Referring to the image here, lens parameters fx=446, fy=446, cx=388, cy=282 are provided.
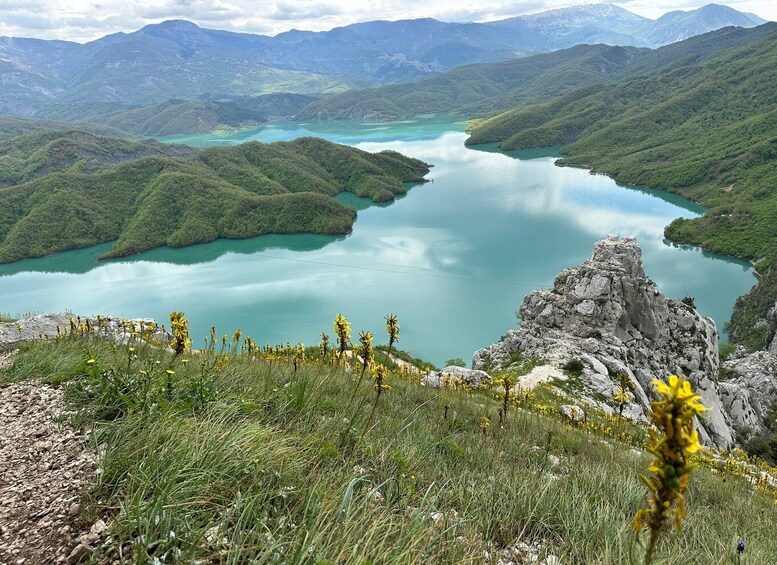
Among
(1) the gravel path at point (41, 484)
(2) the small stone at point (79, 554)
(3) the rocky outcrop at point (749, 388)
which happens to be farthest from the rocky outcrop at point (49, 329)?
(3) the rocky outcrop at point (749, 388)

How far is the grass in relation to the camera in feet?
8.12

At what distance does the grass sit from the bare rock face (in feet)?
60.5

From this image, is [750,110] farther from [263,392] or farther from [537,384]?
[263,392]

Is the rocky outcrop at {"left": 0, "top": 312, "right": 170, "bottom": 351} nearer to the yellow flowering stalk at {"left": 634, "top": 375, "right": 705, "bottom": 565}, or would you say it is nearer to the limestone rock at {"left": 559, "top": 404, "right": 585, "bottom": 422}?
the yellow flowering stalk at {"left": 634, "top": 375, "right": 705, "bottom": 565}

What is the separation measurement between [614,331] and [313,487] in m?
26.7

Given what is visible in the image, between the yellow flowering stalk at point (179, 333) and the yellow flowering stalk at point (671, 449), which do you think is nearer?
the yellow flowering stalk at point (671, 449)

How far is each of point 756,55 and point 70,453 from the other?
824 feet

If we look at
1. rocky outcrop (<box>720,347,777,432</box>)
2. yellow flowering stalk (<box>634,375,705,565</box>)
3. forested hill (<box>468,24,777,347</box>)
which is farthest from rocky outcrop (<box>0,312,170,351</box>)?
forested hill (<box>468,24,777,347</box>)

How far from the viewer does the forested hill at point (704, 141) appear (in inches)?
2869

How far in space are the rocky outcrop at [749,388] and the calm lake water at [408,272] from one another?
14.9 m

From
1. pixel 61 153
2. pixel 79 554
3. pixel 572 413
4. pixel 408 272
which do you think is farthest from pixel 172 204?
pixel 79 554

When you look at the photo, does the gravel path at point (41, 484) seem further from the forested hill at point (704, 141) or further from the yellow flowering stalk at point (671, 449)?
the forested hill at point (704, 141)

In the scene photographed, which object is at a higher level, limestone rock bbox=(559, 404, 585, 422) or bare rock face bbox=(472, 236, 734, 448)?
limestone rock bbox=(559, 404, 585, 422)

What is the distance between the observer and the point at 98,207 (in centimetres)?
9619
